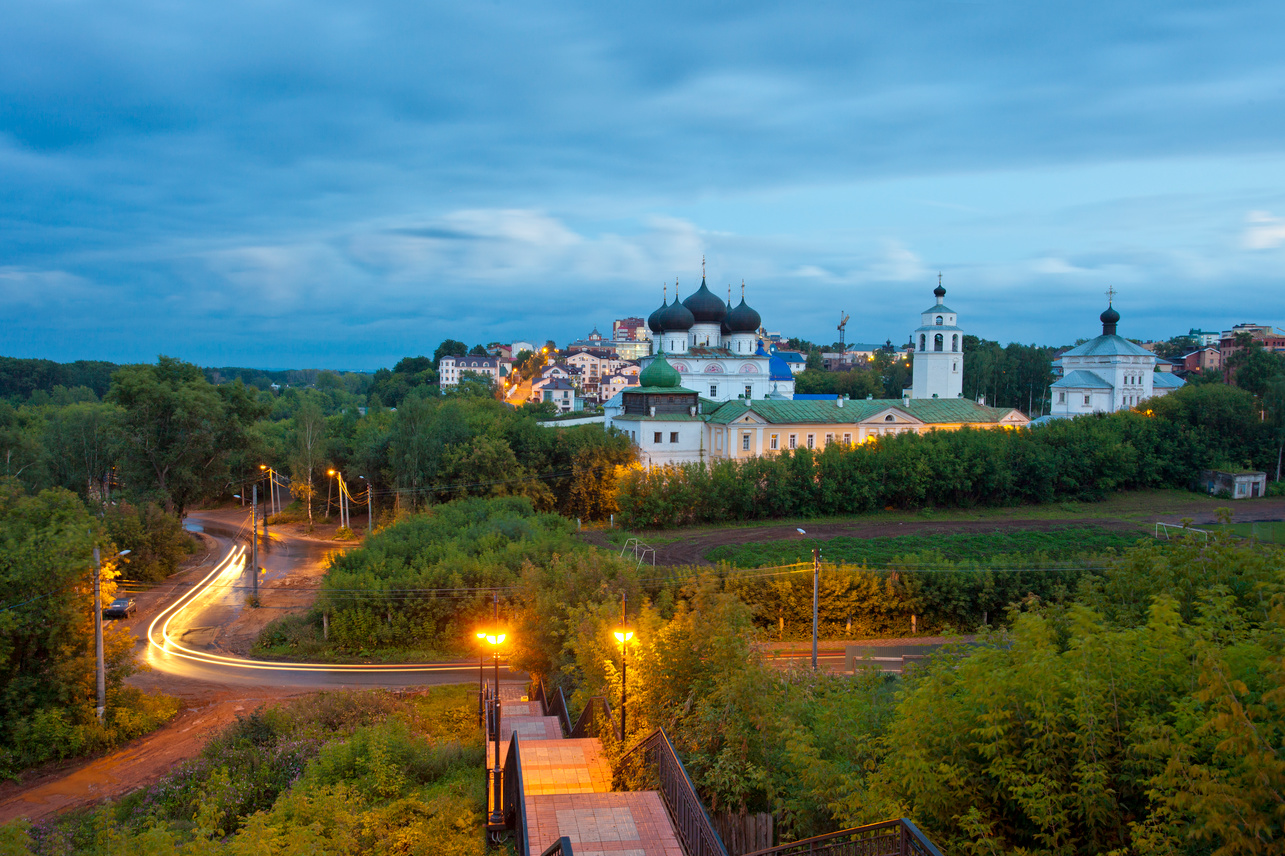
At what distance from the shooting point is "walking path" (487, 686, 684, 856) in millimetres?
8953

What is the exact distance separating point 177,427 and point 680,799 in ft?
141

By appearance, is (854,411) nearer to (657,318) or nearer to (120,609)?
(657,318)

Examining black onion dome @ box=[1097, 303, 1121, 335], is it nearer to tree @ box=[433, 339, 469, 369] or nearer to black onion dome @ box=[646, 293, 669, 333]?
black onion dome @ box=[646, 293, 669, 333]

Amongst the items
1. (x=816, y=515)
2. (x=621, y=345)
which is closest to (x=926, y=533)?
(x=816, y=515)

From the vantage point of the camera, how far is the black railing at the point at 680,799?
8.07 metres

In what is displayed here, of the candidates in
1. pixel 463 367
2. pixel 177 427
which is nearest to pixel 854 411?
pixel 177 427

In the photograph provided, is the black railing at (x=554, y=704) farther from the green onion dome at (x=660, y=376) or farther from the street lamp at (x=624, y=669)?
the green onion dome at (x=660, y=376)

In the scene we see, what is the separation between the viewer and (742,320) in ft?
202

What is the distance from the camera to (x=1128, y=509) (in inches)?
1940

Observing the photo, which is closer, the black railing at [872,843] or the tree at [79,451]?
the black railing at [872,843]

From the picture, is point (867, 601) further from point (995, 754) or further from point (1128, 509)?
point (1128, 509)

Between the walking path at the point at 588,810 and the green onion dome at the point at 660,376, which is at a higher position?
the green onion dome at the point at 660,376

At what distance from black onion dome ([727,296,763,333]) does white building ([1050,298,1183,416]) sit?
84.6 feet

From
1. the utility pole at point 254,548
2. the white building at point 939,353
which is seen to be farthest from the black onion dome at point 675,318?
the utility pole at point 254,548
